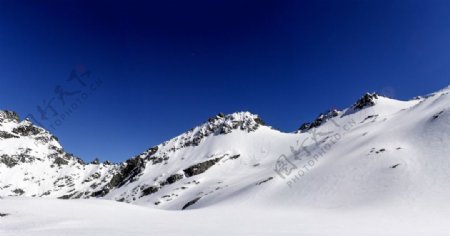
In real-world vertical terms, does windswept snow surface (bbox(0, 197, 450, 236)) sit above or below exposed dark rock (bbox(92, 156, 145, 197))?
below

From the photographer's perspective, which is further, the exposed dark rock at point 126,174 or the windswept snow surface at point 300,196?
the exposed dark rock at point 126,174

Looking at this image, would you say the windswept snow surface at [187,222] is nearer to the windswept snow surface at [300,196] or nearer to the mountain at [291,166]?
the windswept snow surface at [300,196]

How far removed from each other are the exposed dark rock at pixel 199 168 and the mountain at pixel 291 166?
0.36 meters

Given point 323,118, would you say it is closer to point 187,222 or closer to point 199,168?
point 199,168

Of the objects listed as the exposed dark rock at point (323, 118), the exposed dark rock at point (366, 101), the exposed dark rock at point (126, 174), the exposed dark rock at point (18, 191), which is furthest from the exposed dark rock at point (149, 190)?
the exposed dark rock at point (18, 191)

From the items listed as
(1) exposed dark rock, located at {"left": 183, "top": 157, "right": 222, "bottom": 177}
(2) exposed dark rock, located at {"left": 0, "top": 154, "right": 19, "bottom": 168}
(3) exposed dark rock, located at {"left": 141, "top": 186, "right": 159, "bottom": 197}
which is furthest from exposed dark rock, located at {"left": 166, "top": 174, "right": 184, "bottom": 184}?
(2) exposed dark rock, located at {"left": 0, "top": 154, "right": 19, "bottom": 168}

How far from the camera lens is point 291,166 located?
76875 mm

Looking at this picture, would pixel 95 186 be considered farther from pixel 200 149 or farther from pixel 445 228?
pixel 445 228

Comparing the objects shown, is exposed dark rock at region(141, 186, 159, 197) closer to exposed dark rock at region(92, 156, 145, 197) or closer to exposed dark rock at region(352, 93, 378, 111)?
exposed dark rock at region(92, 156, 145, 197)

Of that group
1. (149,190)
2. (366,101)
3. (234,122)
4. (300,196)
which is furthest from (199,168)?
(300,196)

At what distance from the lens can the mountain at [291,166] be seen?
44.2 m

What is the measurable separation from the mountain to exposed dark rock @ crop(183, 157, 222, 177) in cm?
36

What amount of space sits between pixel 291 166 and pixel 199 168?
Answer: 4904 cm

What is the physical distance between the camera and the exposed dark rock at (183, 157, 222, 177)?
386 ft
